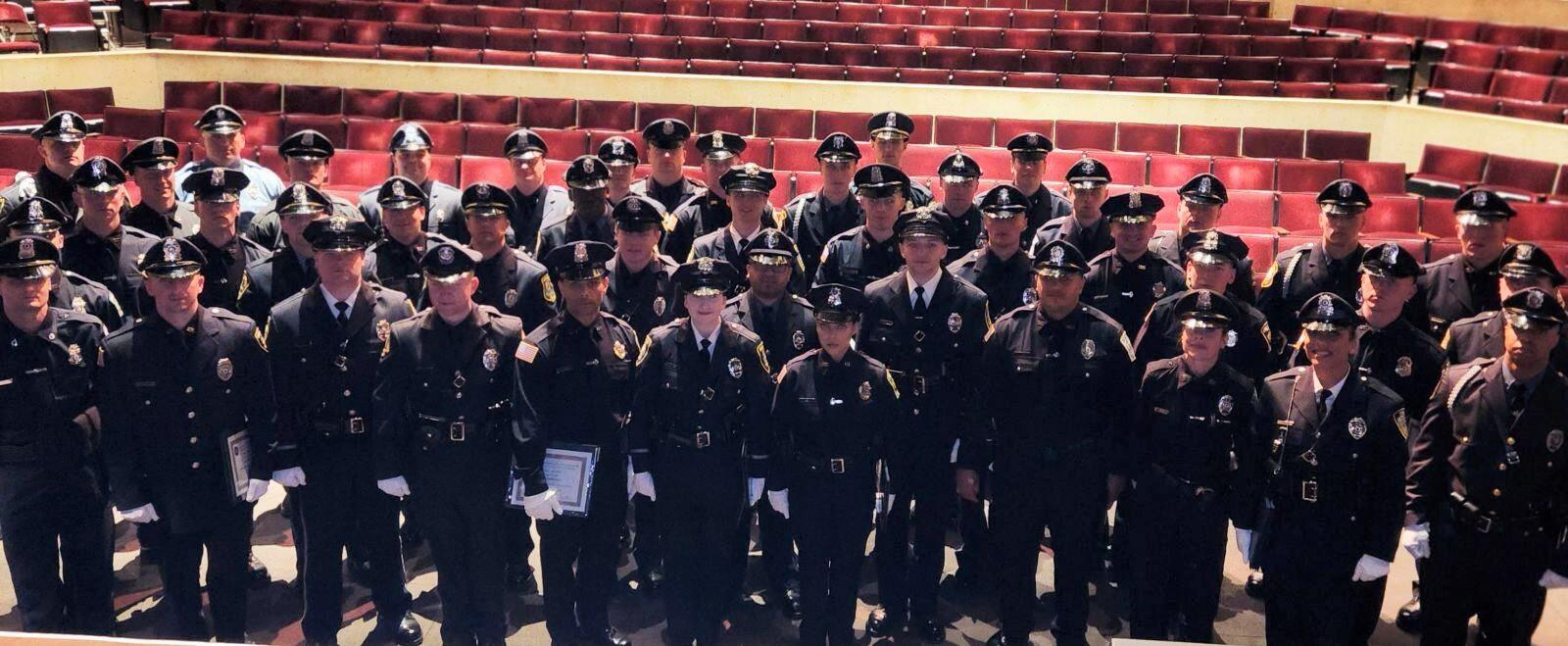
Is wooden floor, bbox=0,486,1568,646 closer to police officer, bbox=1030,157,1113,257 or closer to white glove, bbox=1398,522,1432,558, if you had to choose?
white glove, bbox=1398,522,1432,558

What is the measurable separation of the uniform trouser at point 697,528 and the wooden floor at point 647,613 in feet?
0.97

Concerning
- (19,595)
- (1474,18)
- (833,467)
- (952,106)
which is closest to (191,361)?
(19,595)

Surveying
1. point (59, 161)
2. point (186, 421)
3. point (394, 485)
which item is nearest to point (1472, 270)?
point (394, 485)

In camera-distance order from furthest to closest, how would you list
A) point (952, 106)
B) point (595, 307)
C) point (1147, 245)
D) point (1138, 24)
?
point (1138, 24)
point (952, 106)
point (1147, 245)
point (595, 307)

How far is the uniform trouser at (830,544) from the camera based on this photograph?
4680 millimetres

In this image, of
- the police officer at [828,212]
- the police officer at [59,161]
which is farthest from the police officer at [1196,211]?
the police officer at [59,161]

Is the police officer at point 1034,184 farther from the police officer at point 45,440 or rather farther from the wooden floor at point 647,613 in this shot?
the police officer at point 45,440

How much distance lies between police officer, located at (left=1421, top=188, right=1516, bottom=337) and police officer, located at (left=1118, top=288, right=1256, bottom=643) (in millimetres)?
1642

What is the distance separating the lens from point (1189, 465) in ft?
14.9

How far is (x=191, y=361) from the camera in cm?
454

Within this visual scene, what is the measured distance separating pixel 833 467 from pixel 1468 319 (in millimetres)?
2752

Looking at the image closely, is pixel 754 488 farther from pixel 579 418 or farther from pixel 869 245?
pixel 869 245

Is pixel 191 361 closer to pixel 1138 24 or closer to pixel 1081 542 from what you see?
pixel 1081 542

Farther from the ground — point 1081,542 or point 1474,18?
point 1474,18
